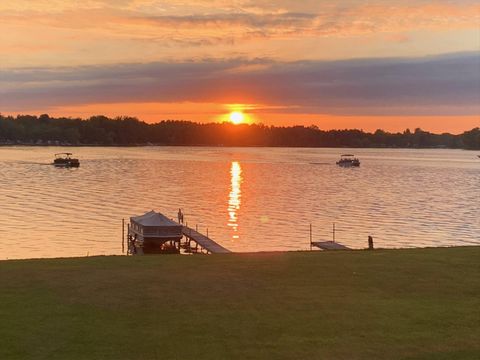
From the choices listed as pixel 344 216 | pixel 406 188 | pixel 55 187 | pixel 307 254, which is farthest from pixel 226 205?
pixel 307 254

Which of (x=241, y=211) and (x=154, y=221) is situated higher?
(x=154, y=221)

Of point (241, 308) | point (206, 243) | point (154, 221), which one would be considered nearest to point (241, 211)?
point (154, 221)

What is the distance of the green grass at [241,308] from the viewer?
1152 cm

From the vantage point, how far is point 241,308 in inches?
550

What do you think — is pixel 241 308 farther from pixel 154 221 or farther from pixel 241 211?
pixel 241 211

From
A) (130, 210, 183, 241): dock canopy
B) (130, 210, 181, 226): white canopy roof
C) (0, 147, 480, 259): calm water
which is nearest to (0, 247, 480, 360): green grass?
(130, 210, 183, 241): dock canopy

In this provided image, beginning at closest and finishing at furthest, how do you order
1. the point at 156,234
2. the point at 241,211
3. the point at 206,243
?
the point at 206,243 < the point at 156,234 < the point at 241,211

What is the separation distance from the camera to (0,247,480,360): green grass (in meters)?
11.5

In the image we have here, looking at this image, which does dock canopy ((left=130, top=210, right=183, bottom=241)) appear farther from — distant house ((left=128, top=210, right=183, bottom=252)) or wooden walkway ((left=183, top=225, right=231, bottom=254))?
wooden walkway ((left=183, top=225, right=231, bottom=254))

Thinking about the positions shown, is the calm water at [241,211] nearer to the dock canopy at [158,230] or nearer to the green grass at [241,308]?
the dock canopy at [158,230]

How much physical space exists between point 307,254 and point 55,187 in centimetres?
8312

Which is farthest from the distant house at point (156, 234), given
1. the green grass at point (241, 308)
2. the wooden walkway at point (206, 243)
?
the green grass at point (241, 308)

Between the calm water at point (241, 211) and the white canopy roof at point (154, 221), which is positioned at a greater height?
the white canopy roof at point (154, 221)

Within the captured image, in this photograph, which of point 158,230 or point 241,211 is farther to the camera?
point 241,211
